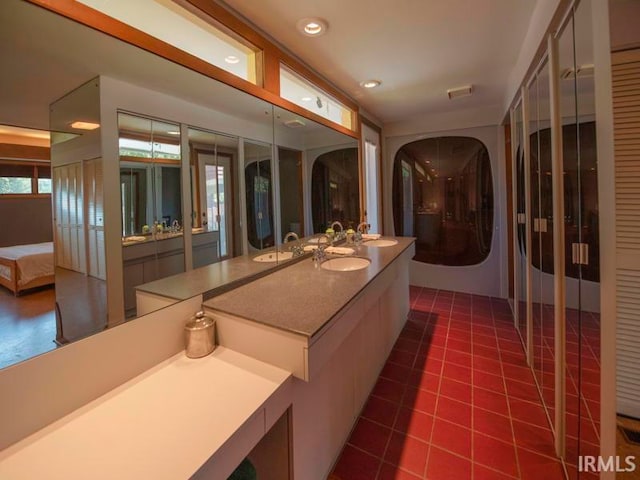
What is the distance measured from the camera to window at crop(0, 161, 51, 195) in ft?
2.77

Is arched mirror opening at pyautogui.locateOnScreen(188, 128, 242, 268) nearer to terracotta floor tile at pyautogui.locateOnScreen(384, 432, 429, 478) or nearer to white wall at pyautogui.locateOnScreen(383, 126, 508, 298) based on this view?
terracotta floor tile at pyautogui.locateOnScreen(384, 432, 429, 478)

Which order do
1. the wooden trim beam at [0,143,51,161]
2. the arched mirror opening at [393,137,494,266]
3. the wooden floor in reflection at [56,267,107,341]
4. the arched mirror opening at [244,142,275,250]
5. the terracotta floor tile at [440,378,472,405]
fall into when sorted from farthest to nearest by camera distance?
1. the arched mirror opening at [393,137,494,266]
2. the terracotta floor tile at [440,378,472,405]
3. the arched mirror opening at [244,142,275,250]
4. the wooden floor in reflection at [56,267,107,341]
5. the wooden trim beam at [0,143,51,161]

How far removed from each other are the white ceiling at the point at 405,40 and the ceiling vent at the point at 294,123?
47 centimetres

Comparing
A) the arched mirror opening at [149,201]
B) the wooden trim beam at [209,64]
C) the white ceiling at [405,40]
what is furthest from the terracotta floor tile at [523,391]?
the wooden trim beam at [209,64]

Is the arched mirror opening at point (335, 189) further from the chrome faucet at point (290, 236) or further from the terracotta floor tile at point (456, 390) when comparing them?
the terracotta floor tile at point (456, 390)

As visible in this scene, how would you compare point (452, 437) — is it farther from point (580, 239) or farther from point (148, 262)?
point (148, 262)

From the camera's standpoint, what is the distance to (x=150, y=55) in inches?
49.3

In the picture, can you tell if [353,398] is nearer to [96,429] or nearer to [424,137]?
[96,429]

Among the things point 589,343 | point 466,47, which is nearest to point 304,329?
point 589,343

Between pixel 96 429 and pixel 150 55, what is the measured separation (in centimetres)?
142

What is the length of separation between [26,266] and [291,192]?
169 centimetres

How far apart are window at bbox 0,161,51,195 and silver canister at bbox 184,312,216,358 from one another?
0.69 m

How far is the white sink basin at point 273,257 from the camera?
78.1 inches

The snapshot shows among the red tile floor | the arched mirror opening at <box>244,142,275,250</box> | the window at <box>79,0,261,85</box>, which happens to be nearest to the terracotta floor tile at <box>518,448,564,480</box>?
the red tile floor
